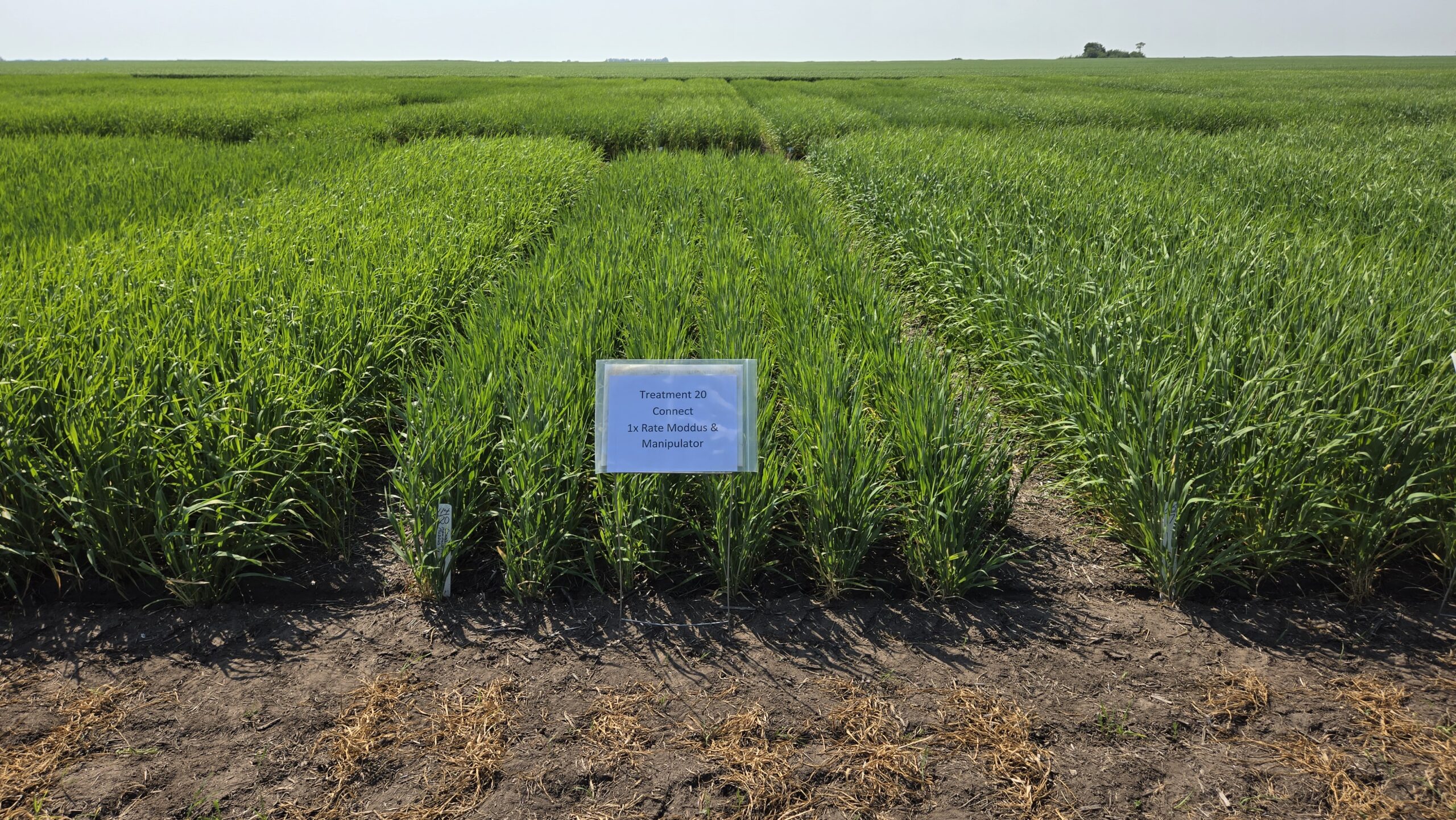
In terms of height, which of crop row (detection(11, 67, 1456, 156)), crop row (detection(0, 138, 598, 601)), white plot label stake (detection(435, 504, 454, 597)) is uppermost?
crop row (detection(11, 67, 1456, 156))

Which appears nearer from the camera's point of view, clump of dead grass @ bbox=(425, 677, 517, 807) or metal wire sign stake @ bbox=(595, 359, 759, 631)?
clump of dead grass @ bbox=(425, 677, 517, 807)

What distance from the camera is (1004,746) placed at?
6.27 feet

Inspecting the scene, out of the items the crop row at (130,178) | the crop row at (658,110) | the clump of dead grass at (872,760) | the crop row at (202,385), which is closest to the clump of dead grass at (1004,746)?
the clump of dead grass at (872,760)

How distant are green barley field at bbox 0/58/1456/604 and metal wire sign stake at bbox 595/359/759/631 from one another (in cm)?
25

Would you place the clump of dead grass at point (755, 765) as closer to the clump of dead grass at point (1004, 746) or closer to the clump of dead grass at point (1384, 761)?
the clump of dead grass at point (1004, 746)

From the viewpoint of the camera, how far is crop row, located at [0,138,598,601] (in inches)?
94.2

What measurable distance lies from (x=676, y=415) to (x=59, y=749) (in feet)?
5.65

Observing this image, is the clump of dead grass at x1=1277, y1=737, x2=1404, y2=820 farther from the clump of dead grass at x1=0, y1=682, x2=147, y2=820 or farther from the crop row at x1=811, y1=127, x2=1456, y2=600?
the clump of dead grass at x1=0, y1=682, x2=147, y2=820

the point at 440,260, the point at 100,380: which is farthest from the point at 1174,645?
the point at 440,260

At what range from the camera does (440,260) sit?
4.79m

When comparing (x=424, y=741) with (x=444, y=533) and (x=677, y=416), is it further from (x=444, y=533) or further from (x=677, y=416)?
(x=677, y=416)

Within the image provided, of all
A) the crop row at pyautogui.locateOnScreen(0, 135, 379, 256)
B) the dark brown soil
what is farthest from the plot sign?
the crop row at pyautogui.locateOnScreen(0, 135, 379, 256)

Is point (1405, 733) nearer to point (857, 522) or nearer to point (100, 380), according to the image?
point (857, 522)

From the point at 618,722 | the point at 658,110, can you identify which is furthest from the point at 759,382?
the point at 658,110
